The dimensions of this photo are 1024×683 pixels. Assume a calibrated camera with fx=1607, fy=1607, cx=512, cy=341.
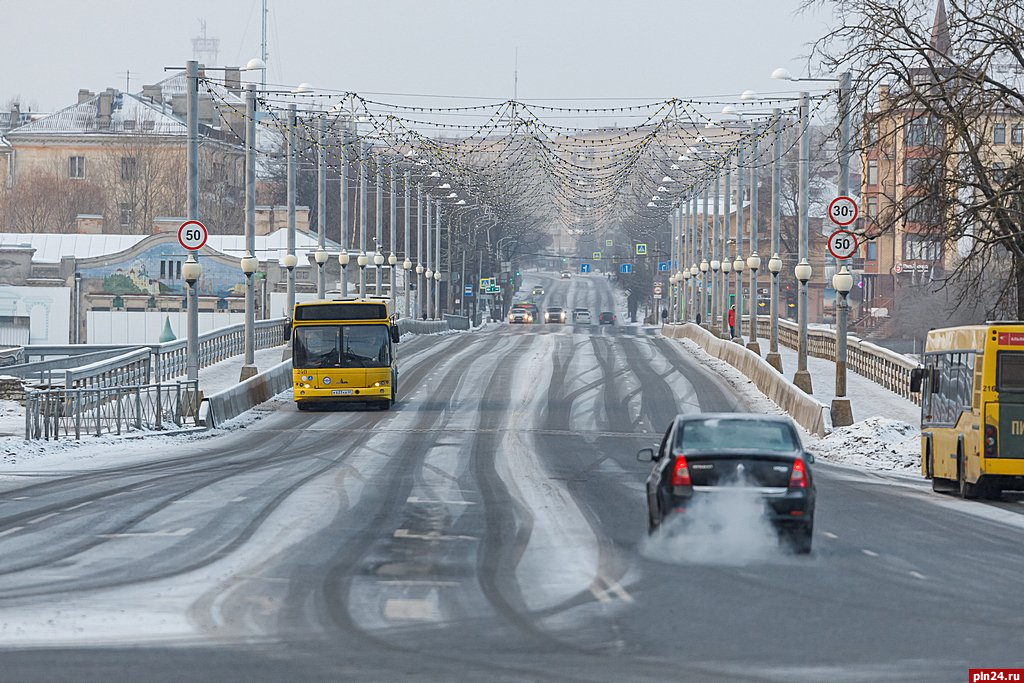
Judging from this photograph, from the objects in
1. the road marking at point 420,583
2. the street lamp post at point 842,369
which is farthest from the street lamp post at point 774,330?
the road marking at point 420,583

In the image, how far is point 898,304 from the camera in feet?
330

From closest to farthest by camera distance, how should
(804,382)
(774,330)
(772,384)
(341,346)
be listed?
(341,346), (804,382), (772,384), (774,330)

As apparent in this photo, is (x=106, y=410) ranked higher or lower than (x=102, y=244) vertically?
lower

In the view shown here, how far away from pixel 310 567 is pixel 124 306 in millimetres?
92176

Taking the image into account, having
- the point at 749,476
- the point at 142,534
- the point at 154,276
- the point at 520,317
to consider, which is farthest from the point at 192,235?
the point at 520,317

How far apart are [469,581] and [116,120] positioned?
134211 mm

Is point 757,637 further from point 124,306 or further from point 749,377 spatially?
point 124,306

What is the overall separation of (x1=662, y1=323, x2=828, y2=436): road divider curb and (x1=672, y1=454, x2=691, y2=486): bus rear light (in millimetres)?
22083

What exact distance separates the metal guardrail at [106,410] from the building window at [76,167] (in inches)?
4194

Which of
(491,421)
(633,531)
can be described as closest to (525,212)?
(491,421)

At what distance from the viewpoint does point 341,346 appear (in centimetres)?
4491

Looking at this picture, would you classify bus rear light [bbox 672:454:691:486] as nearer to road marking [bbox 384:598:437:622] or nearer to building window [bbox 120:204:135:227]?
road marking [bbox 384:598:437:622]

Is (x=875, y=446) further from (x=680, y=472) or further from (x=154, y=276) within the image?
(x=154, y=276)

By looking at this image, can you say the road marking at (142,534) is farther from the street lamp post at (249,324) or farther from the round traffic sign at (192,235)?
the street lamp post at (249,324)
